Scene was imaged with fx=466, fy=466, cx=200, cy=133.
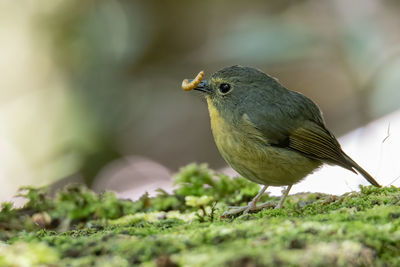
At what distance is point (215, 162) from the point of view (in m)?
7.48

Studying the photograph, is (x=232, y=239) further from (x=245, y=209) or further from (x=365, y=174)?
(x=365, y=174)

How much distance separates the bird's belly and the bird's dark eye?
445 millimetres

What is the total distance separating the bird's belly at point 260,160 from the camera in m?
3.38

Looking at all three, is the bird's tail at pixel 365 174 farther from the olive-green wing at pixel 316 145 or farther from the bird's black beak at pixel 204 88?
the bird's black beak at pixel 204 88

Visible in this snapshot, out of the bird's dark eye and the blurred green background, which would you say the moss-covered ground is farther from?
the blurred green background

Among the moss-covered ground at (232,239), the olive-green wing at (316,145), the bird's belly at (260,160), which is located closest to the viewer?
the moss-covered ground at (232,239)

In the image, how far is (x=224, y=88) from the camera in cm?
384

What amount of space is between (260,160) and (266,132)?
0.22 meters

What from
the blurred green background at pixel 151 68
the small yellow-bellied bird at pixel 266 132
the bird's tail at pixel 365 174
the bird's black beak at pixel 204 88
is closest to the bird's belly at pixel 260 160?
the small yellow-bellied bird at pixel 266 132

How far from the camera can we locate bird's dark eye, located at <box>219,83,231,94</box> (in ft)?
12.6

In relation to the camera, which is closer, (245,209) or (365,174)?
(245,209)

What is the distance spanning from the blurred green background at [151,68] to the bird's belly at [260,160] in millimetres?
2397

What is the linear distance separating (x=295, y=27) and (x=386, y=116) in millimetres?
1503

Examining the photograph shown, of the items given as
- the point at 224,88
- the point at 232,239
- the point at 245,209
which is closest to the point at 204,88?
the point at 224,88
